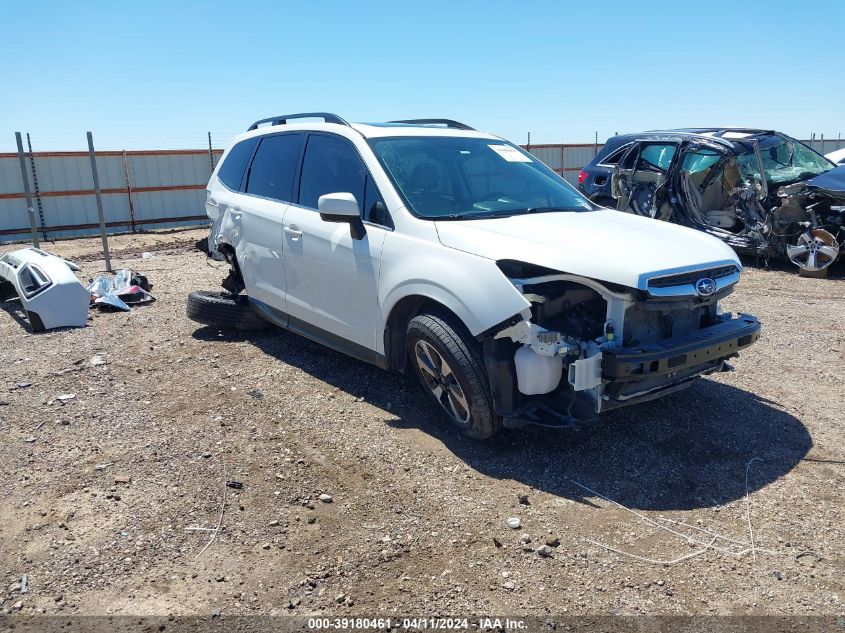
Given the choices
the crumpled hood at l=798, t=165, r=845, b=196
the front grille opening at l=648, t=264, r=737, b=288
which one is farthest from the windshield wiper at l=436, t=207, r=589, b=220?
the crumpled hood at l=798, t=165, r=845, b=196

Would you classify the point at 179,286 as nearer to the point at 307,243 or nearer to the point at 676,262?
the point at 307,243

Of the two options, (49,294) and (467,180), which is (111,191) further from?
(467,180)

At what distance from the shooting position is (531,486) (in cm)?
364

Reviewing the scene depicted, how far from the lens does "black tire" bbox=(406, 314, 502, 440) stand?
3.77 metres

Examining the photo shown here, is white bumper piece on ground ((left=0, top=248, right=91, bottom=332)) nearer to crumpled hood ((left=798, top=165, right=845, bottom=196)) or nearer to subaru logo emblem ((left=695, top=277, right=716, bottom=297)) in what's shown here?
subaru logo emblem ((left=695, top=277, right=716, bottom=297))

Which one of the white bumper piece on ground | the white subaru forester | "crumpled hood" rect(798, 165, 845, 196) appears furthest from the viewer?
"crumpled hood" rect(798, 165, 845, 196)

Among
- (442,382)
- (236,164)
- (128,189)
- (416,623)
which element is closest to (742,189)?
(236,164)

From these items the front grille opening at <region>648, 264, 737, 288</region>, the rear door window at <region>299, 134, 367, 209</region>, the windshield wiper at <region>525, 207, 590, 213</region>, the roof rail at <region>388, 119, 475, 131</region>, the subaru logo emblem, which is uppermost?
the roof rail at <region>388, 119, 475, 131</region>

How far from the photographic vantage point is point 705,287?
3695 mm

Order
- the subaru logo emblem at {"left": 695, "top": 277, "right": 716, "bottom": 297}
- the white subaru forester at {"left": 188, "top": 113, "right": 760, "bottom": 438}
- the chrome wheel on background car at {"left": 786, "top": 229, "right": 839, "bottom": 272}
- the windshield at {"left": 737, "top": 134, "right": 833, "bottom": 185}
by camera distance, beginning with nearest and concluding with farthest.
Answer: the white subaru forester at {"left": 188, "top": 113, "right": 760, "bottom": 438}, the subaru logo emblem at {"left": 695, "top": 277, "right": 716, "bottom": 297}, the chrome wheel on background car at {"left": 786, "top": 229, "right": 839, "bottom": 272}, the windshield at {"left": 737, "top": 134, "right": 833, "bottom": 185}

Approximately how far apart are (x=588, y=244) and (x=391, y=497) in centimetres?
174

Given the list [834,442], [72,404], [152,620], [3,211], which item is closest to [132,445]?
[72,404]

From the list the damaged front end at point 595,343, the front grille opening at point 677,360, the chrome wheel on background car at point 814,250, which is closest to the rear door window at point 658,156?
the chrome wheel on background car at point 814,250

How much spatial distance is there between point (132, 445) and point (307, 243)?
1810 mm
